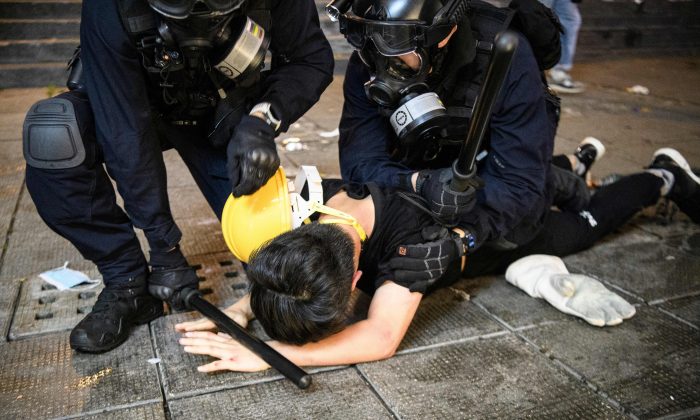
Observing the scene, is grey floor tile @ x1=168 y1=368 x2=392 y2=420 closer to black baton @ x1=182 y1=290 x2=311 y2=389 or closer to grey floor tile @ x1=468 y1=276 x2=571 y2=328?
black baton @ x1=182 y1=290 x2=311 y2=389

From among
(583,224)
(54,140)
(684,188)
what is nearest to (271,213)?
(54,140)

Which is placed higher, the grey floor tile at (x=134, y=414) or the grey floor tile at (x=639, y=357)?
the grey floor tile at (x=639, y=357)

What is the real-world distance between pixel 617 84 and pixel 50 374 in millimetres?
7681

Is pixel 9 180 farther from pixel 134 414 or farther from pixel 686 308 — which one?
pixel 686 308

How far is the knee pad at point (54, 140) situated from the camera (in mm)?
2357

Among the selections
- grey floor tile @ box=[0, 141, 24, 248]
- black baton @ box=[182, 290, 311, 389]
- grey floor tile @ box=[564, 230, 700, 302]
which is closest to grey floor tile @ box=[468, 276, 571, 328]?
grey floor tile @ box=[564, 230, 700, 302]

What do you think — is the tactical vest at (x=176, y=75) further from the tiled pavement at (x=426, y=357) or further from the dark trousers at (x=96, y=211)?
the tiled pavement at (x=426, y=357)

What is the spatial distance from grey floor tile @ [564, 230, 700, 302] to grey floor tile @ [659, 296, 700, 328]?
0.05 meters

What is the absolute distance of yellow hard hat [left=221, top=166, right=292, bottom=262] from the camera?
237cm

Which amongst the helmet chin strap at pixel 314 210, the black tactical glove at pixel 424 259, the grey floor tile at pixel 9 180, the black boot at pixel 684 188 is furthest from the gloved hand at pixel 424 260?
the grey floor tile at pixel 9 180

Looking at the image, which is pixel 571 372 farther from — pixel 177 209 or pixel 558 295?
pixel 177 209

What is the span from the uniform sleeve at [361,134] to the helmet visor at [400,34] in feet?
1.58

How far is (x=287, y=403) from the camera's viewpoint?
Answer: 214 centimetres

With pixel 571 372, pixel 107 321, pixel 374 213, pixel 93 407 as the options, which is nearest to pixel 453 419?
pixel 571 372
